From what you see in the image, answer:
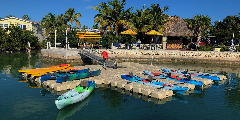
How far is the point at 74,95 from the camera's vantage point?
585 inches

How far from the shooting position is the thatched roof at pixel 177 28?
46531 millimetres

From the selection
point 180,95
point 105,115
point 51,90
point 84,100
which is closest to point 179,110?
point 180,95

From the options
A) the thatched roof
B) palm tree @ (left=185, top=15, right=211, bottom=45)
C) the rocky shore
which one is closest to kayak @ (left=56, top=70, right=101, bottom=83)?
the rocky shore

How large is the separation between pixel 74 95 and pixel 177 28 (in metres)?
36.9

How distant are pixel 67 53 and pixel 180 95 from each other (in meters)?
23.4

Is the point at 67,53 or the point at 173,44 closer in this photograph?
the point at 67,53

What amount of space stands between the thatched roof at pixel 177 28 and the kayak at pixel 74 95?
32.9m

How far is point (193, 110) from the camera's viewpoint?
14.7 meters

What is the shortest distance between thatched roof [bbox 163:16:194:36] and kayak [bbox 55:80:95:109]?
32931 millimetres

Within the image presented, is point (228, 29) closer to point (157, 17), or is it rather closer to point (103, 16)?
point (157, 17)

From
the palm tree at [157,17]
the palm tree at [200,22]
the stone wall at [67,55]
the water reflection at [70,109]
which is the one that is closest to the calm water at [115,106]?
the water reflection at [70,109]

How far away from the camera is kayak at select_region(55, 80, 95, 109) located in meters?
13.6

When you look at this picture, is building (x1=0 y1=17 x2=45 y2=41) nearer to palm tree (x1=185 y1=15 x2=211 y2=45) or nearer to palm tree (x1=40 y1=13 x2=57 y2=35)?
palm tree (x1=40 y1=13 x2=57 y2=35)

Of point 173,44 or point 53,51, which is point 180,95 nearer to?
point 53,51
